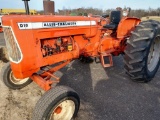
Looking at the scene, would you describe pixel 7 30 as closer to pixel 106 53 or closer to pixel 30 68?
pixel 30 68

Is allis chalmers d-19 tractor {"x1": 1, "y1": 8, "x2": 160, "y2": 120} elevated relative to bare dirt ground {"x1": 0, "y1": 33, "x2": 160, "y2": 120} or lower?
elevated

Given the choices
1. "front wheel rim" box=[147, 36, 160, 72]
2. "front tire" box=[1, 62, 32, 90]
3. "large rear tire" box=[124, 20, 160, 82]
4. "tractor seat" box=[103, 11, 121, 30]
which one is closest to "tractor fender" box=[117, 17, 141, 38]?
"tractor seat" box=[103, 11, 121, 30]

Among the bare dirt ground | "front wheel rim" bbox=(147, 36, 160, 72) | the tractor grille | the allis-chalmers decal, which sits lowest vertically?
the bare dirt ground

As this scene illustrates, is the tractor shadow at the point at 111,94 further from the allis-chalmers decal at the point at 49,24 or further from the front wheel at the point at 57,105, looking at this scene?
the allis-chalmers decal at the point at 49,24

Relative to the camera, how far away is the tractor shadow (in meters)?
2.94

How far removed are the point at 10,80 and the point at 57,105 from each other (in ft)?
5.41

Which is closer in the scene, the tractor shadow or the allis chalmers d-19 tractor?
the allis chalmers d-19 tractor

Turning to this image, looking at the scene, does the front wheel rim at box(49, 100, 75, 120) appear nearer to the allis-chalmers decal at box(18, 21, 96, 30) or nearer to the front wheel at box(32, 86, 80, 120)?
the front wheel at box(32, 86, 80, 120)

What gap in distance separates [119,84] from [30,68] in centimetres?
215

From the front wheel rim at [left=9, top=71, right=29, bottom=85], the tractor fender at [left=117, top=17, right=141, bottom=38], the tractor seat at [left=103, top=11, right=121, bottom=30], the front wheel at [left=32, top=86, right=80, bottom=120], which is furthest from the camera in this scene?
the tractor seat at [left=103, top=11, right=121, bottom=30]

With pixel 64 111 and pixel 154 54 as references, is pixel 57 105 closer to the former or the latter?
pixel 64 111

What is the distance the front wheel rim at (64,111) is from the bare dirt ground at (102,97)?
24 centimetres

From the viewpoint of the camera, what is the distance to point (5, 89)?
3.75m

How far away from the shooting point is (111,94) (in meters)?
3.58
